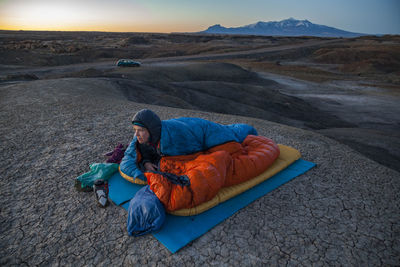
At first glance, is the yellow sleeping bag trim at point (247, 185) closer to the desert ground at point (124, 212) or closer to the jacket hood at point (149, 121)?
the desert ground at point (124, 212)

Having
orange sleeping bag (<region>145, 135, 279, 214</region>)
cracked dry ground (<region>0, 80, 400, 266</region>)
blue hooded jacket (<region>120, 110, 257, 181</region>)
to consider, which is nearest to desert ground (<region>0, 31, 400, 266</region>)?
cracked dry ground (<region>0, 80, 400, 266</region>)

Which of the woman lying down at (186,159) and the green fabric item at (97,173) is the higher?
the woman lying down at (186,159)

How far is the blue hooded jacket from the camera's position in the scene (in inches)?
143

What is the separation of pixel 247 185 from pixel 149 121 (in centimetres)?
176

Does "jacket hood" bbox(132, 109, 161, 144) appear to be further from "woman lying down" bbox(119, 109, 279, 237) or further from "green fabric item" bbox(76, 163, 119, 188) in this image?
"green fabric item" bbox(76, 163, 119, 188)

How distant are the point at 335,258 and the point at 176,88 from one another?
11.5 metres

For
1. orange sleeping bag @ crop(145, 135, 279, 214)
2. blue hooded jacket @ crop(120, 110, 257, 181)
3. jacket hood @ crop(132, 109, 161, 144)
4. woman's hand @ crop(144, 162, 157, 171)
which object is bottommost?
woman's hand @ crop(144, 162, 157, 171)

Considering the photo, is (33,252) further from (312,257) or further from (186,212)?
(312,257)

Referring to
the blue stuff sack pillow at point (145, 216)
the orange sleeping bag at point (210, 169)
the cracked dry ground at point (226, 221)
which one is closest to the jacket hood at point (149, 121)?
the orange sleeping bag at point (210, 169)

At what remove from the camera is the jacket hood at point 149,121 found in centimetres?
346

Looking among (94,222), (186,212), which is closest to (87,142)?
(94,222)

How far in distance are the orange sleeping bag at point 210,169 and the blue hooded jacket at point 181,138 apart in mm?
110

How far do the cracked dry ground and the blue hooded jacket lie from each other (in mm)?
782

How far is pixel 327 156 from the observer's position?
16.2 feet
